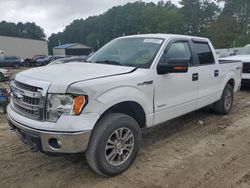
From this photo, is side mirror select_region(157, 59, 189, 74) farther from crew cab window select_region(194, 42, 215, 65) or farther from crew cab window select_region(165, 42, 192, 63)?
crew cab window select_region(194, 42, 215, 65)

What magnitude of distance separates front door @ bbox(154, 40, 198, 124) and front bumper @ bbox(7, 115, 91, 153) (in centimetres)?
138

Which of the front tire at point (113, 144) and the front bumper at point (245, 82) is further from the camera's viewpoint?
the front bumper at point (245, 82)

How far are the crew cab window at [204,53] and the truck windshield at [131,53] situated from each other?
114cm

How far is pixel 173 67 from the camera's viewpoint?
4035 mm

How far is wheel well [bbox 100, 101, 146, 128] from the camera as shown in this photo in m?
3.81

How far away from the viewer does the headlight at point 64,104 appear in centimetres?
320

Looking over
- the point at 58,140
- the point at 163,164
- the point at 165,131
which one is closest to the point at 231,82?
the point at 165,131

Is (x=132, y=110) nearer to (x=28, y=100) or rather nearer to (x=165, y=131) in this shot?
(x=28, y=100)

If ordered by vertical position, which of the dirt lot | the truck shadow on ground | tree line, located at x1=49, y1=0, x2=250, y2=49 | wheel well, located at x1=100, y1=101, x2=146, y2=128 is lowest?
the dirt lot

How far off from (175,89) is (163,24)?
280 ft

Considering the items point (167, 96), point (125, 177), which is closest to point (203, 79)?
point (167, 96)

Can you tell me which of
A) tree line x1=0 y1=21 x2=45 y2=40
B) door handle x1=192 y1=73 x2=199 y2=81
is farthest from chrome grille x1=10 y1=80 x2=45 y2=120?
tree line x1=0 y1=21 x2=45 y2=40

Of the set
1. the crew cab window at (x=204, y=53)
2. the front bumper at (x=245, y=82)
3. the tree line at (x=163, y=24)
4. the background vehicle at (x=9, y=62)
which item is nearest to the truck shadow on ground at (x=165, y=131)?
the crew cab window at (x=204, y=53)

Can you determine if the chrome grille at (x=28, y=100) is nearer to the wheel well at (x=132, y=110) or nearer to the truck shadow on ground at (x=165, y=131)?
the wheel well at (x=132, y=110)
